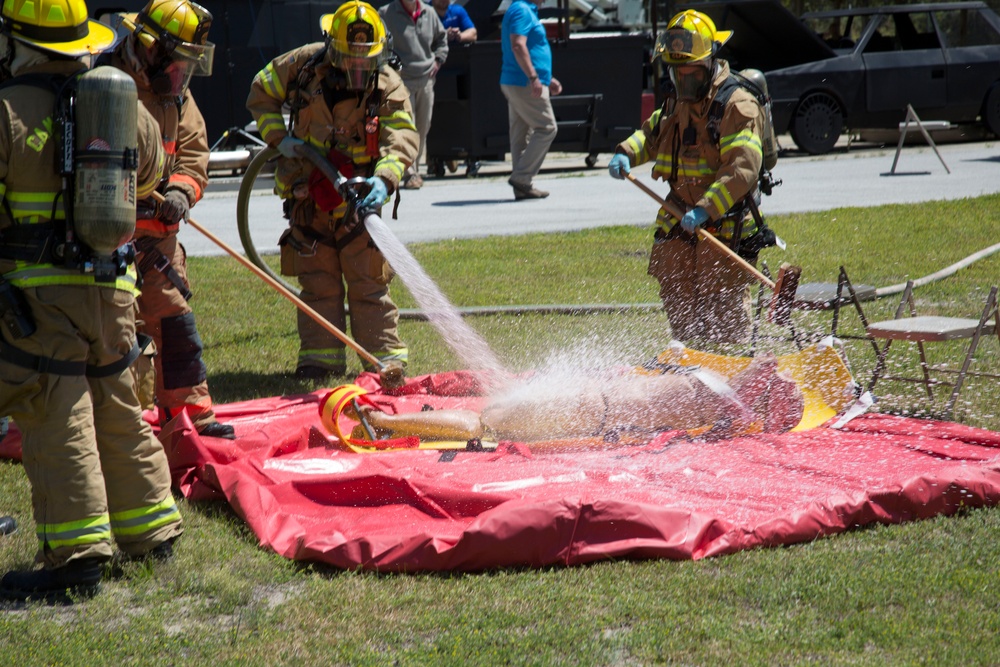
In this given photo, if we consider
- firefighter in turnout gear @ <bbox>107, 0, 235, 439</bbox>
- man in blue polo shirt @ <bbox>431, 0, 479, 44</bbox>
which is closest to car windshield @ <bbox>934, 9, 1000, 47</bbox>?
man in blue polo shirt @ <bbox>431, 0, 479, 44</bbox>

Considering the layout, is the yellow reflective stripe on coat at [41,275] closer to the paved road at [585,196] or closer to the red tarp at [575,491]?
the red tarp at [575,491]

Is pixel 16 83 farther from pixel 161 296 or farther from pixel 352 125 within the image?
pixel 352 125

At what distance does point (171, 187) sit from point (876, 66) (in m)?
13.3

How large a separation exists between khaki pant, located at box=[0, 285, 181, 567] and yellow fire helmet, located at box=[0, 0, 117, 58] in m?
0.73

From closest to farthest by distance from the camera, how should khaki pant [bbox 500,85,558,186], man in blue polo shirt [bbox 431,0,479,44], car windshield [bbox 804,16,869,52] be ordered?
khaki pant [bbox 500,85,558,186]
man in blue polo shirt [bbox 431,0,479,44]
car windshield [bbox 804,16,869,52]

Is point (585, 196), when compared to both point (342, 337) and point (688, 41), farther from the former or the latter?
point (342, 337)

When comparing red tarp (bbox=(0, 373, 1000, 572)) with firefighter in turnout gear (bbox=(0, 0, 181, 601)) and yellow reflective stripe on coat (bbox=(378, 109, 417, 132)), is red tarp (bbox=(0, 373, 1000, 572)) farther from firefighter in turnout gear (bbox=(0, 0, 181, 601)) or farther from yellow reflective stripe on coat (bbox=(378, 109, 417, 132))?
yellow reflective stripe on coat (bbox=(378, 109, 417, 132))

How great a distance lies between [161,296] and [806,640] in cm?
312

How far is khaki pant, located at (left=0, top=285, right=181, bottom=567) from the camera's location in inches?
133

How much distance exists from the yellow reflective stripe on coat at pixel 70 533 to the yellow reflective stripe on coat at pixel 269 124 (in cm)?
300

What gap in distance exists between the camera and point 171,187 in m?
4.83

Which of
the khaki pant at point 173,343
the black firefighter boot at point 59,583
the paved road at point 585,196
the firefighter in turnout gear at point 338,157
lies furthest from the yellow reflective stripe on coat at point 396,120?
the paved road at point 585,196

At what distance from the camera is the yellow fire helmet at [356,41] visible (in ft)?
18.2

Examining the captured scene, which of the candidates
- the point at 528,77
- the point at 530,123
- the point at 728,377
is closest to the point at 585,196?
the point at 530,123
